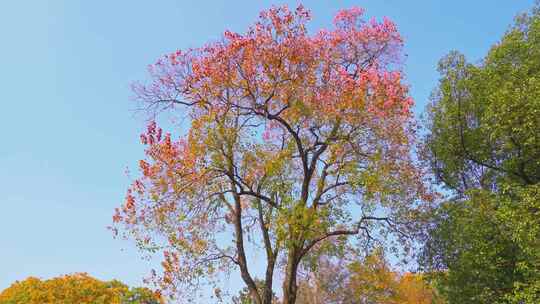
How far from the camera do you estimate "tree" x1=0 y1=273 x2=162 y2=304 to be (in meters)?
39.4

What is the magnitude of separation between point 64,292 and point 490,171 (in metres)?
32.9

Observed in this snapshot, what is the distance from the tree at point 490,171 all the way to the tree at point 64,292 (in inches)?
1053

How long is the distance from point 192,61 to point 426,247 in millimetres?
12953

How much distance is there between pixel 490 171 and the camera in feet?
75.9

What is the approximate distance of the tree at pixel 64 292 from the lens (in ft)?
129

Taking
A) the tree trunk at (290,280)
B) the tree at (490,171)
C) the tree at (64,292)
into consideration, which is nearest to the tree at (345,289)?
the tree at (64,292)

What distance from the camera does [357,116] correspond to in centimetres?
1948

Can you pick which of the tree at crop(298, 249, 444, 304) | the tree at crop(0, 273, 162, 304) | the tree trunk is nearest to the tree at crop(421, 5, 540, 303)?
the tree trunk

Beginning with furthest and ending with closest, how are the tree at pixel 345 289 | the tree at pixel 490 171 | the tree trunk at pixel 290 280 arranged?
the tree at pixel 345 289
the tree trunk at pixel 290 280
the tree at pixel 490 171

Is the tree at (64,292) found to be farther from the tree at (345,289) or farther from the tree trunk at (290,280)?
the tree trunk at (290,280)

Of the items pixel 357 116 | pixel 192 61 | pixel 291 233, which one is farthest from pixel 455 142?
pixel 192 61

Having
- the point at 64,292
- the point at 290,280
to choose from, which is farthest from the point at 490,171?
the point at 64,292

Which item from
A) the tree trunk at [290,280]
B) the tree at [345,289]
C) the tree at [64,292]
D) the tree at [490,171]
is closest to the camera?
the tree at [490,171]

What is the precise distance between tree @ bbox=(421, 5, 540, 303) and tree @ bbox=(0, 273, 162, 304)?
2676 cm
